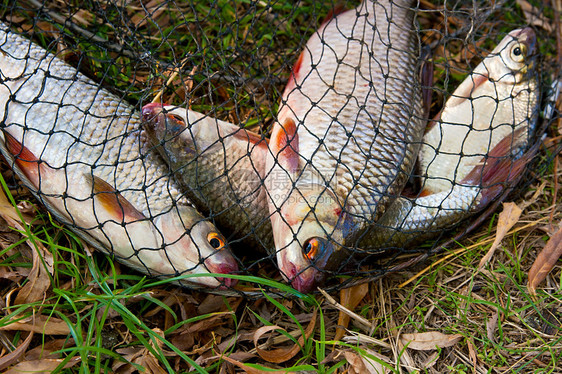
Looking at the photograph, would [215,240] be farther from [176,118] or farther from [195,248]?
[176,118]

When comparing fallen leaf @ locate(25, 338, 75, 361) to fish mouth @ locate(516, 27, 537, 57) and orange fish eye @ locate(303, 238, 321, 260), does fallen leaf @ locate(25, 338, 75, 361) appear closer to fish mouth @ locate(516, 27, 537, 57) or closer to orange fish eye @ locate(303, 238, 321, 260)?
orange fish eye @ locate(303, 238, 321, 260)

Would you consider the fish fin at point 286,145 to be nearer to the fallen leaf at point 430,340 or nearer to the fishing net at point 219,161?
the fishing net at point 219,161

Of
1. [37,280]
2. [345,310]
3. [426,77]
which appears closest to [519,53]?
[426,77]

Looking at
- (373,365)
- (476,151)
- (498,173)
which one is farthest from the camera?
(476,151)

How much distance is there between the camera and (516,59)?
3459mm

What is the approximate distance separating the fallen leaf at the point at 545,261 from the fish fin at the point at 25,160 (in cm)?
282

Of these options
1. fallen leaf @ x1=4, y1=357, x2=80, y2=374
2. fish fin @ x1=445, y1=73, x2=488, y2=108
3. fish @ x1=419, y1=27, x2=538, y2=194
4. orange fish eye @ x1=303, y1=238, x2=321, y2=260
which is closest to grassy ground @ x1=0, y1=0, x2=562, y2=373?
fallen leaf @ x1=4, y1=357, x2=80, y2=374

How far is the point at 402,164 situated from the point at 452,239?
21.0 inches

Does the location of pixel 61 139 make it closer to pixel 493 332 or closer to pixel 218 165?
pixel 218 165

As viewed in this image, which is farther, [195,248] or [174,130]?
[174,130]

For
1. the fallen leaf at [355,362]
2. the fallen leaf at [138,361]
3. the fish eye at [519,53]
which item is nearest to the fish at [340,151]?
the fallen leaf at [355,362]

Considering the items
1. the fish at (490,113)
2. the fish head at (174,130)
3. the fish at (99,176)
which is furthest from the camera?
the fish at (490,113)

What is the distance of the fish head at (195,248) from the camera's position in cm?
271

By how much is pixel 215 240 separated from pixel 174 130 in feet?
2.25
